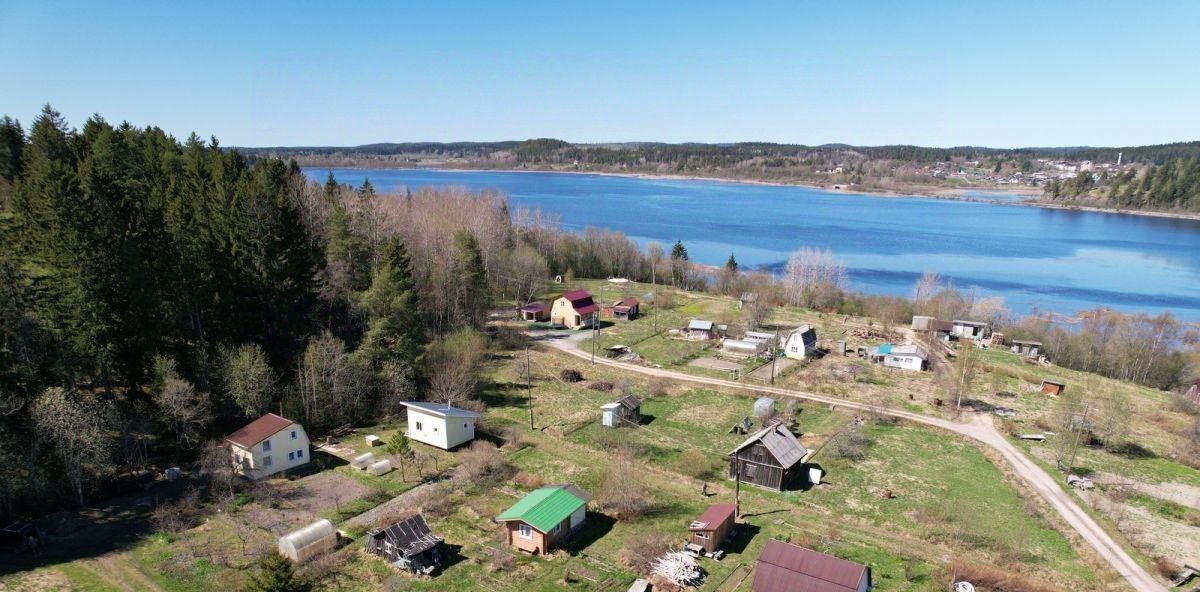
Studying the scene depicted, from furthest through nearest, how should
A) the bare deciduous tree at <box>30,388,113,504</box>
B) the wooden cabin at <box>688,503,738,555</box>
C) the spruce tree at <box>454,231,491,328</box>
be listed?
the spruce tree at <box>454,231,491,328</box>
the bare deciduous tree at <box>30,388,113,504</box>
the wooden cabin at <box>688,503,738,555</box>

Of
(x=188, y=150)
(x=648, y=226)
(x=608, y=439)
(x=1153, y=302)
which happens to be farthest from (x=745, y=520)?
(x=648, y=226)

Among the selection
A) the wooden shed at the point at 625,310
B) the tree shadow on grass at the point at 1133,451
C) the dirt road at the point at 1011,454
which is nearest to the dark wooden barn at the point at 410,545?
the dirt road at the point at 1011,454

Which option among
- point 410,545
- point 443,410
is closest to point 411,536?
point 410,545

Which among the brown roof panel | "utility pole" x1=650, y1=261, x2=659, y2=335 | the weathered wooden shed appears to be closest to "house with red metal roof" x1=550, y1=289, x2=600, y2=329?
"utility pole" x1=650, y1=261, x2=659, y2=335

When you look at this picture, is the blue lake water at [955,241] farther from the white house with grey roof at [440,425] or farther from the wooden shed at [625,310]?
the white house with grey roof at [440,425]

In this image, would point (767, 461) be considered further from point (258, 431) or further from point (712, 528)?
point (258, 431)

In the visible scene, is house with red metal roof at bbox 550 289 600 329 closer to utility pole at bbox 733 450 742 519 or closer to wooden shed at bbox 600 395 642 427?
wooden shed at bbox 600 395 642 427

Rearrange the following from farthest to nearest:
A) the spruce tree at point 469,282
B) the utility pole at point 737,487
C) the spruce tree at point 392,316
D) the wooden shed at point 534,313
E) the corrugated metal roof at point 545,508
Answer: the wooden shed at point 534,313 < the spruce tree at point 469,282 < the spruce tree at point 392,316 < the utility pole at point 737,487 < the corrugated metal roof at point 545,508
